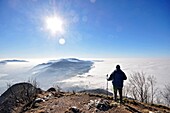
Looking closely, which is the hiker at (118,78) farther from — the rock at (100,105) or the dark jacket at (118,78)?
the rock at (100,105)

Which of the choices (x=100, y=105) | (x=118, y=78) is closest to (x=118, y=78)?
(x=118, y=78)

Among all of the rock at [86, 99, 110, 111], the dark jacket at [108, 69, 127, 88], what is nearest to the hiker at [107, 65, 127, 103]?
the dark jacket at [108, 69, 127, 88]

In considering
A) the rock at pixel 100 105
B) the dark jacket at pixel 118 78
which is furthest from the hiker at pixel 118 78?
the rock at pixel 100 105

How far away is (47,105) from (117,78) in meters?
5.61

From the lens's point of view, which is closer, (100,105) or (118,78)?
(100,105)

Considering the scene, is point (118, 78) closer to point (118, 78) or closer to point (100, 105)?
point (118, 78)

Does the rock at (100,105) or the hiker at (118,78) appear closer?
the rock at (100,105)

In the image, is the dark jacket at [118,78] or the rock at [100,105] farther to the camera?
the dark jacket at [118,78]

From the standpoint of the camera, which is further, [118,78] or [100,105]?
[118,78]

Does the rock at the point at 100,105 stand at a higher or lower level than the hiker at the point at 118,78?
lower

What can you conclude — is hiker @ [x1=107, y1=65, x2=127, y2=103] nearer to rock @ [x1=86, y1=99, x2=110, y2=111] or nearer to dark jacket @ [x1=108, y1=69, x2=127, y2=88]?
dark jacket @ [x1=108, y1=69, x2=127, y2=88]

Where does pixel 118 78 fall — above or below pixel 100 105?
above

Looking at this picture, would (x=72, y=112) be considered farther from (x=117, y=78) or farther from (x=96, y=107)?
(x=117, y=78)

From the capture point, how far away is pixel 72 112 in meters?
11.4
